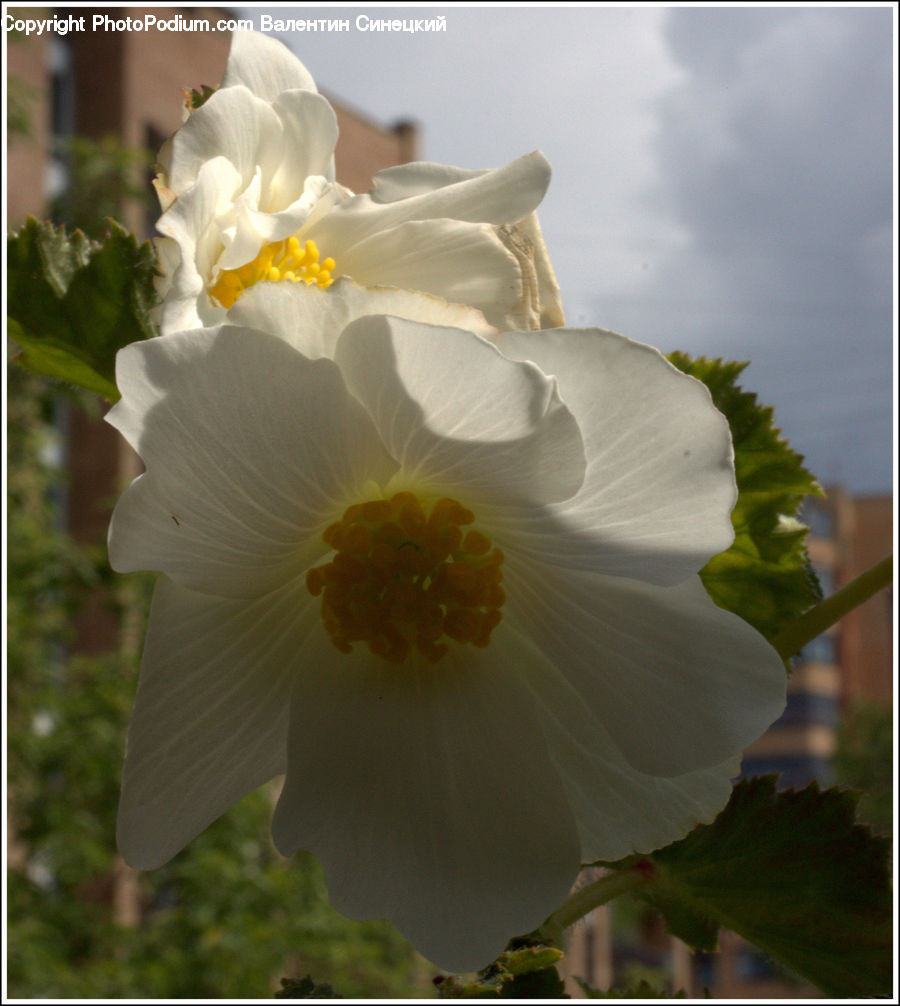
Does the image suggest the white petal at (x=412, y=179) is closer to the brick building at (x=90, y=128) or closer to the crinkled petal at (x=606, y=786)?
the crinkled petal at (x=606, y=786)

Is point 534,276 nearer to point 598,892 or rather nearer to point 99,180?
point 598,892

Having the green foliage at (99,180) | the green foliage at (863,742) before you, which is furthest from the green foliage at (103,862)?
the green foliage at (863,742)

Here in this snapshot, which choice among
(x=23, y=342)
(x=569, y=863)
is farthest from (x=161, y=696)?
(x=23, y=342)

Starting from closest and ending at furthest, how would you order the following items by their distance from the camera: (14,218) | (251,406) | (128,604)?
(251,406)
(128,604)
(14,218)

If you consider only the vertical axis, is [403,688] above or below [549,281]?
below

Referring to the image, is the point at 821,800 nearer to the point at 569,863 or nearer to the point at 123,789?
the point at 569,863

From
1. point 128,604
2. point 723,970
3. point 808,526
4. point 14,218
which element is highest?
point 14,218
